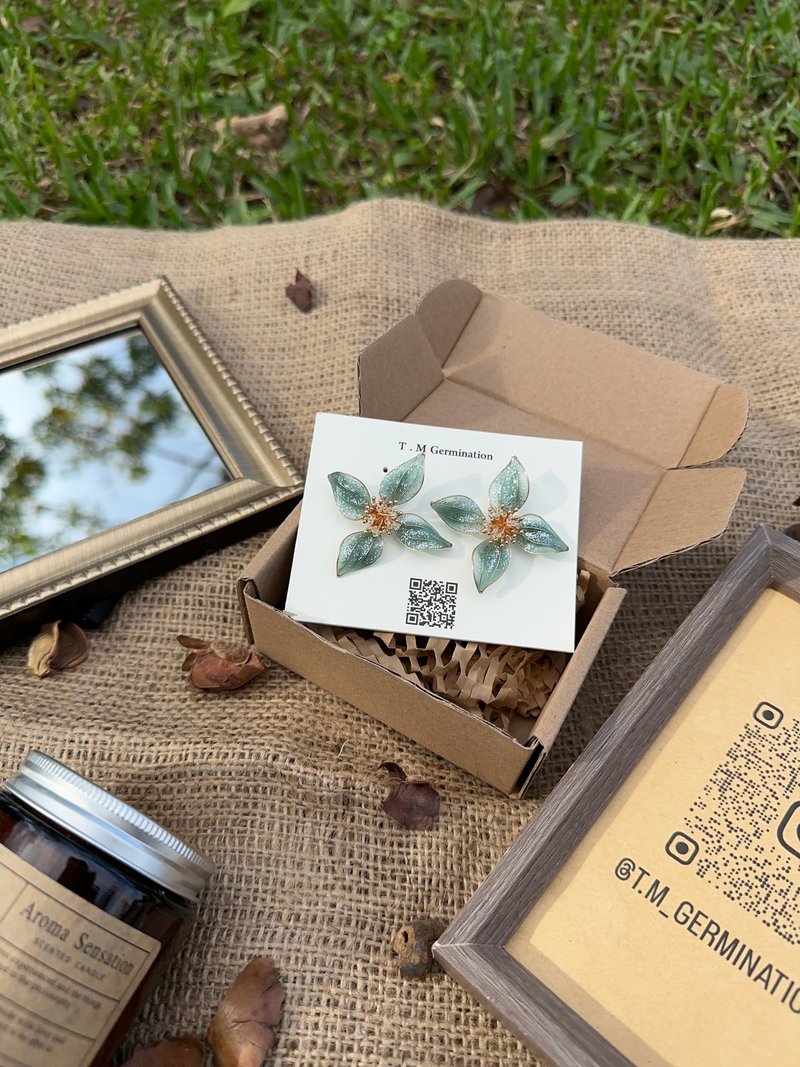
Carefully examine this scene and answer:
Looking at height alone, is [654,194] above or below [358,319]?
above

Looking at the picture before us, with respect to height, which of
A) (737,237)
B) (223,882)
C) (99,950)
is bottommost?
(223,882)

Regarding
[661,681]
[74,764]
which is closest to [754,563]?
[661,681]

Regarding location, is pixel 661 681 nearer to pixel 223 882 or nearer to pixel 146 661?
pixel 223 882

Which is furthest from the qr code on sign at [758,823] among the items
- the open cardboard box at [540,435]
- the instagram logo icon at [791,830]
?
the open cardboard box at [540,435]

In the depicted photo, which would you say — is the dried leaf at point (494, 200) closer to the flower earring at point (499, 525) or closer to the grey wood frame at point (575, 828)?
the flower earring at point (499, 525)

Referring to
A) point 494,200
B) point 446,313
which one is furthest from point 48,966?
point 494,200

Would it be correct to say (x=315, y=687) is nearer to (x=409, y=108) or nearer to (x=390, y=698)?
(x=390, y=698)

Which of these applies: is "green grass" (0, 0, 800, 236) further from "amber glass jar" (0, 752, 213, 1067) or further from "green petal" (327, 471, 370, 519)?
"amber glass jar" (0, 752, 213, 1067)
